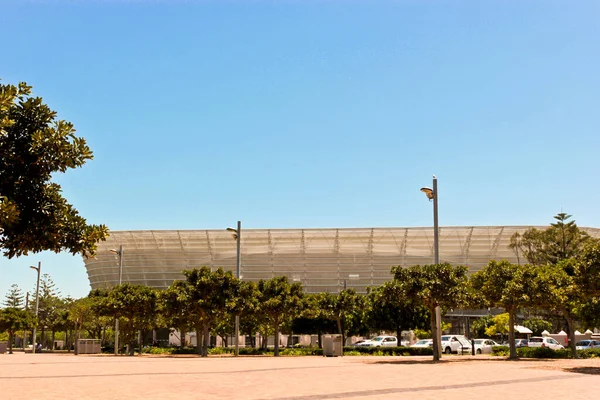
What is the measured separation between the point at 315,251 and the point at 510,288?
201 feet

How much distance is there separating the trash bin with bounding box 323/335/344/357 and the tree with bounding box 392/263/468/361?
9.21m

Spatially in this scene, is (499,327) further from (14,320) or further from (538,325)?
(14,320)

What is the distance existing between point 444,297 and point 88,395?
17.2 m

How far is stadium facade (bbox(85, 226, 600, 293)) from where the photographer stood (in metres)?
86.6

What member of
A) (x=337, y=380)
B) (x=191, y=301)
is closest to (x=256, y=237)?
(x=191, y=301)

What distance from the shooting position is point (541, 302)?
29.5 meters

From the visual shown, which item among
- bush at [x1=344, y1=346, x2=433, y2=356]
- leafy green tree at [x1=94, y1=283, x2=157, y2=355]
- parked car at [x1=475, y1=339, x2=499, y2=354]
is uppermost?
leafy green tree at [x1=94, y1=283, x2=157, y2=355]

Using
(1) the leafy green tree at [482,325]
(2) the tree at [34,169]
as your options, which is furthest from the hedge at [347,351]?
(1) the leafy green tree at [482,325]

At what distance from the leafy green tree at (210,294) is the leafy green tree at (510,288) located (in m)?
15.1

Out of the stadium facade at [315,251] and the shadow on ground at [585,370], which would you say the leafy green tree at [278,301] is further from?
the stadium facade at [315,251]

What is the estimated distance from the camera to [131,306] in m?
43.7

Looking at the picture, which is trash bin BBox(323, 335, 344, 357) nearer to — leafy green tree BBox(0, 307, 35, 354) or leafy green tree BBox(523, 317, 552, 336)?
leafy green tree BBox(0, 307, 35, 354)

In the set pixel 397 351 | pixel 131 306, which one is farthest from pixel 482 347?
pixel 131 306

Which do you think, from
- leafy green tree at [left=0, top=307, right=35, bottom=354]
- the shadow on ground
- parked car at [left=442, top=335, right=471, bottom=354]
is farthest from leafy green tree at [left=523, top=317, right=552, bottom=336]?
leafy green tree at [left=0, top=307, right=35, bottom=354]
